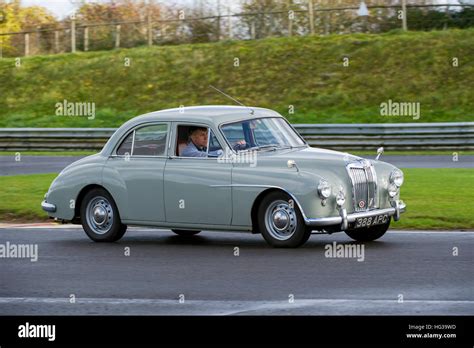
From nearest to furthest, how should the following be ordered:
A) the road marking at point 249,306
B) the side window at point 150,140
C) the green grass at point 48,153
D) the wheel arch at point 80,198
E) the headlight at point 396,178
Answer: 1. the road marking at point 249,306
2. the headlight at point 396,178
3. the side window at point 150,140
4. the wheel arch at point 80,198
5. the green grass at point 48,153

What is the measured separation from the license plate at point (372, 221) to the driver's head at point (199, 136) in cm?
214

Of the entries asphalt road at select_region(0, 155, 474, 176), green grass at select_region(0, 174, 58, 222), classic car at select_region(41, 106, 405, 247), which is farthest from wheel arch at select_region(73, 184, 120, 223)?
asphalt road at select_region(0, 155, 474, 176)

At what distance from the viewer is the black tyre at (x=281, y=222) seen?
39.8 feet

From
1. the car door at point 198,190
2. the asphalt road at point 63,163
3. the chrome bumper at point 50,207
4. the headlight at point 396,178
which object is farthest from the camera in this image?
the asphalt road at point 63,163

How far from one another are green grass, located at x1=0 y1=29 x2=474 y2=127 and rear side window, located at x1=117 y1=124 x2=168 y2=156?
65.6 feet

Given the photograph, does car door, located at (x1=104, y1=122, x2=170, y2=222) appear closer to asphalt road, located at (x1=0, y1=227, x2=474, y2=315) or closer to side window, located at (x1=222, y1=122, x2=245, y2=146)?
asphalt road, located at (x1=0, y1=227, x2=474, y2=315)

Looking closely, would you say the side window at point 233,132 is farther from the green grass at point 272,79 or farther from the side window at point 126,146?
the green grass at point 272,79

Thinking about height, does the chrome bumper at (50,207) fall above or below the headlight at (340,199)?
below

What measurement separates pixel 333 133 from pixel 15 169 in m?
8.37

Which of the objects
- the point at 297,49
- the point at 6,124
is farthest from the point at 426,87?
the point at 6,124

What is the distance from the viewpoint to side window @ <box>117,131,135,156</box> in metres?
13.7

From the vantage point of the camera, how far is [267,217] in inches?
484

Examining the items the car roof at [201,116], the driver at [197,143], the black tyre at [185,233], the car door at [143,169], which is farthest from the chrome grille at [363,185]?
the black tyre at [185,233]
